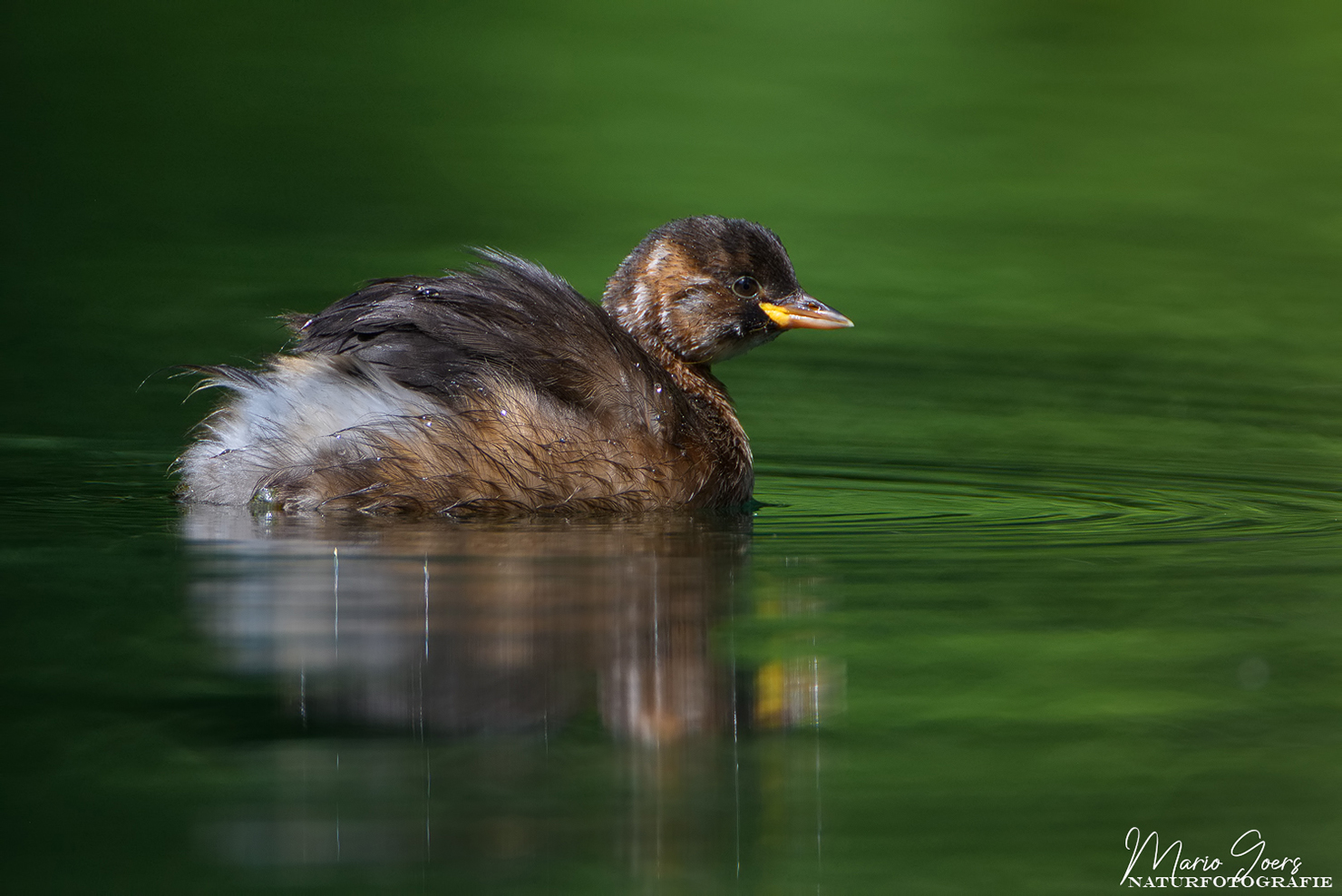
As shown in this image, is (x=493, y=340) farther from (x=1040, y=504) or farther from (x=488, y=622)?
(x=1040, y=504)

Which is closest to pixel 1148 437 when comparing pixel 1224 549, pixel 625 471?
pixel 1224 549

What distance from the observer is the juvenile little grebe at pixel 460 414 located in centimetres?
615

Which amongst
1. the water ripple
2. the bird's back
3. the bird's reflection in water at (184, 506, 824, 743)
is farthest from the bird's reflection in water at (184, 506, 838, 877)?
the water ripple

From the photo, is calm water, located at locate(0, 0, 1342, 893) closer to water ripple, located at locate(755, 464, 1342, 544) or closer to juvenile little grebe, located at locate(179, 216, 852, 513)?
water ripple, located at locate(755, 464, 1342, 544)

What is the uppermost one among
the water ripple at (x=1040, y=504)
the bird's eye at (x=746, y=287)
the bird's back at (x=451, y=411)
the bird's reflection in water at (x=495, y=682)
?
the bird's eye at (x=746, y=287)

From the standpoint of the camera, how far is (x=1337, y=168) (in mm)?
13961

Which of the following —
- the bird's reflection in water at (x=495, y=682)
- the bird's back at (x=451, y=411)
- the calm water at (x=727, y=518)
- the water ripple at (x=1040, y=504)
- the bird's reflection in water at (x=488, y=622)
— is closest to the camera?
the bird's reflection in water at (x=495, y=682)

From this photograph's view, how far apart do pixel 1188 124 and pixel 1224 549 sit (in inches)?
387

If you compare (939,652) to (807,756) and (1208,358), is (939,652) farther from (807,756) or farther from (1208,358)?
(1208,358)

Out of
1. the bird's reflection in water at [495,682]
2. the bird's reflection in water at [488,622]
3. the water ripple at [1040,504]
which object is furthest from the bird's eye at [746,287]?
the bird's reflection in water at [495,682]

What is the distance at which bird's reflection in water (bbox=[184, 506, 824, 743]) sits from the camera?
414cm

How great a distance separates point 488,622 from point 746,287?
2.84m

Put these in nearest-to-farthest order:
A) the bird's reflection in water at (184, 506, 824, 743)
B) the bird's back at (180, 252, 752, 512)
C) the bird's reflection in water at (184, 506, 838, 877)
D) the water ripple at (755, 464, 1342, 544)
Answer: the bird's reflection in water at (184, 506, 838, 877), the bird's reflection in water at (184, 506, 824, 743), the bird's back at (180, 252, 752, 512), the water ripple at (755, 464, 1342, 544)

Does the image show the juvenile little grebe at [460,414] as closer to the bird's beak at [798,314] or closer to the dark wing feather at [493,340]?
the dark wing feather at [493,340]
